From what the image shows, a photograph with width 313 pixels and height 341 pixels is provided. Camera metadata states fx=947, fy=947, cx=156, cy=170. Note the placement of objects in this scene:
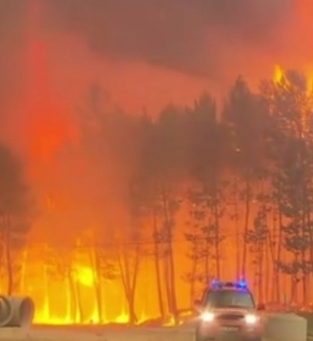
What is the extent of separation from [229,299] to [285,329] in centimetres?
438

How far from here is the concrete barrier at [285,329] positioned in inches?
1246

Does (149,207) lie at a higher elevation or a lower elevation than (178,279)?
higher

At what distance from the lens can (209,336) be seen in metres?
27.3

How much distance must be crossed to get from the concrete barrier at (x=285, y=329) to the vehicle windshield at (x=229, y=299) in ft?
11.5

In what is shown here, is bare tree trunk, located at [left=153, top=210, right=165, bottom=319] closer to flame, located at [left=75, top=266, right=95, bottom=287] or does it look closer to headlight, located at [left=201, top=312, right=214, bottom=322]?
flame, located at [left=75, top=266, right=95, bottom=287]

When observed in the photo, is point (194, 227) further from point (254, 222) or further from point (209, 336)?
point (209, 336)

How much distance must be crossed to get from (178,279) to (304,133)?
14.1 m

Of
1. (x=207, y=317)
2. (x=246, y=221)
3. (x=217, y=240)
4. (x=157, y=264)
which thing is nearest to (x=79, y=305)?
(x=157, y=264)

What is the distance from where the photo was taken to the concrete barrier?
104 feet

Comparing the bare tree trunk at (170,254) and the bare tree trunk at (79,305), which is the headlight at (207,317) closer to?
the bare tree trunk at (170,254)

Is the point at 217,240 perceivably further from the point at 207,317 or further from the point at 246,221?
the point at 207,317

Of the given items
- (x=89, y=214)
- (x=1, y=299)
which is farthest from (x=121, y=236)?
(x=1, y=299)

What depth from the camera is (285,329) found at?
3181cm

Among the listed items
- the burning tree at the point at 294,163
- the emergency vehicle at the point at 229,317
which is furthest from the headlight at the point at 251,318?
the burning tree at the point at 294,163
